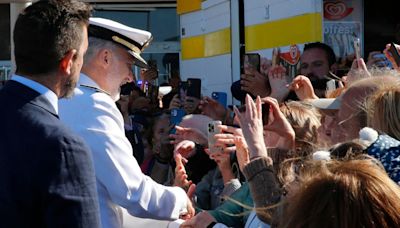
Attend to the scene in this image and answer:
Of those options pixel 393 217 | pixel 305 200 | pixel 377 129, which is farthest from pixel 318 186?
pixel 377 129

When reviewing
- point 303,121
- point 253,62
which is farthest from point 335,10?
point 303,121

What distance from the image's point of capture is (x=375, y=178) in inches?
65.1

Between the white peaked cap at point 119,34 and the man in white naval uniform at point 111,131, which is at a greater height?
the white peaked cap at point 119,34

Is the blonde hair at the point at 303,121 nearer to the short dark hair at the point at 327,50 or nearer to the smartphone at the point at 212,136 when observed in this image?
the smartphone at the point at 212,136

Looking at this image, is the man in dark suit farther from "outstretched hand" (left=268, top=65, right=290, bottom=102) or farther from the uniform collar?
"outstretched hand" (left=268, top=65, right=290, bottom=102)

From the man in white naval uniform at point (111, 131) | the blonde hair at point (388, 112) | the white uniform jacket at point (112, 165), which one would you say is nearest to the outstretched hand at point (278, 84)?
the man in white naval uniform at point (111, 131)

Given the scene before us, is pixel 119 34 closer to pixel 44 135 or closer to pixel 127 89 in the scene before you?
pixel 44 135

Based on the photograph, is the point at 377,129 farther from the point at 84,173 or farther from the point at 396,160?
the point at 84,173

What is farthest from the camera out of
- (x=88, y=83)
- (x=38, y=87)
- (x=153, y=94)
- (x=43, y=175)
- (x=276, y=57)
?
(x=153, y=94)

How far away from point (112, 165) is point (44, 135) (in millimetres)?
666

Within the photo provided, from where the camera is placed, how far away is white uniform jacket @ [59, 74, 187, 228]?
295cm

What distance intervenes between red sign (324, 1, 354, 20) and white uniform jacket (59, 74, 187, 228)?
3594mm

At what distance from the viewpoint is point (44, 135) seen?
7.56 ft

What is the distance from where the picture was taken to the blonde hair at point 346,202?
5.17 feet
